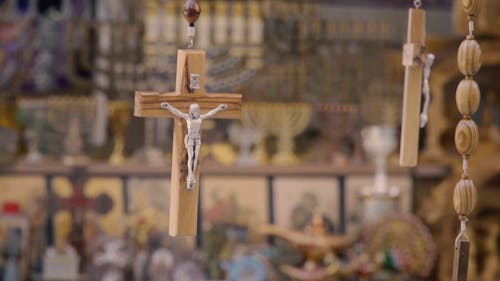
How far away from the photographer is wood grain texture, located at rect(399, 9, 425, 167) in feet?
10.5

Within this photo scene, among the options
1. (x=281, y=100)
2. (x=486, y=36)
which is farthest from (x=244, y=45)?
(x=486, y=36)

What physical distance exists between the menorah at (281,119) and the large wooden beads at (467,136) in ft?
9.48

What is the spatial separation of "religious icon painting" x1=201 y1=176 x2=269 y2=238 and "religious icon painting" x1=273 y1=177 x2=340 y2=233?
0.20 ft

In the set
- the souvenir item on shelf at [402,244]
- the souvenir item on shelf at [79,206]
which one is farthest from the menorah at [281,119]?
the souvenir item on shelf at [79,206]

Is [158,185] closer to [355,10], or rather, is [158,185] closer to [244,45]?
[244,45]

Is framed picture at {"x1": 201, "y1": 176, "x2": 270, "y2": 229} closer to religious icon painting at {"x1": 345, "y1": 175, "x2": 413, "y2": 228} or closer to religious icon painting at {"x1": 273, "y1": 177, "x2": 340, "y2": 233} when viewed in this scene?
religious icon painting at {"x1": 273, "y1": 177, "x2": 340, "y2": 233}

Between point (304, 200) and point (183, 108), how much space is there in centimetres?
276

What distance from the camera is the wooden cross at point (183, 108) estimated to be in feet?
9.60

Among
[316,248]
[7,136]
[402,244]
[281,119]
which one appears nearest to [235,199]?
[281,119]

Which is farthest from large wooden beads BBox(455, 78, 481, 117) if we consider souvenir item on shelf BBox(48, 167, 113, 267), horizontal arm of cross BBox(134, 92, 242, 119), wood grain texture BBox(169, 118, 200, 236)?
souvenir item on shelf BBox(48, 167, 113, 267)

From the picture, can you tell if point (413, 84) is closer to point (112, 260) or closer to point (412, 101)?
point (412, 101)

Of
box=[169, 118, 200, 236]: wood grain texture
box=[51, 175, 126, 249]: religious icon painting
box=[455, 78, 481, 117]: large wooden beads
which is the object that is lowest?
box=[51, 175, 126, 249]: religious icon painting

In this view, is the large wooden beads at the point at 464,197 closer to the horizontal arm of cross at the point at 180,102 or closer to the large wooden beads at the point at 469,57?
the large wooden beads at the point at 469,57

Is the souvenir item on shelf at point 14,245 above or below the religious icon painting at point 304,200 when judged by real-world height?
below
